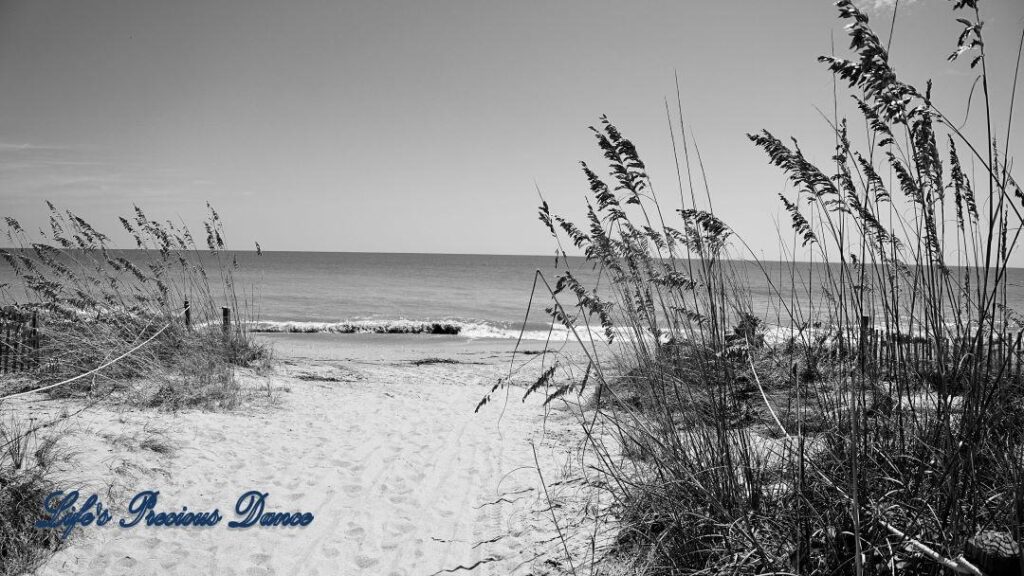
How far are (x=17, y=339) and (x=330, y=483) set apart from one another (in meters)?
5.11

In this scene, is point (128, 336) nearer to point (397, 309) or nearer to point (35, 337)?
point (35, 337)

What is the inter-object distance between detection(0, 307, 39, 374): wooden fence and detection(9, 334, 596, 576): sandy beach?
160 cm

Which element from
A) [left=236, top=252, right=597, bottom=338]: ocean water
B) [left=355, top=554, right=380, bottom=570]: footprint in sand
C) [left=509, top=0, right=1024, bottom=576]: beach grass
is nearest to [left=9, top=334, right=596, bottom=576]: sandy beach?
[left=355, top=554, right=380, bottom=570]: footprint in sand

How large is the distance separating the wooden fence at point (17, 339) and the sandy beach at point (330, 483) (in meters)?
1.60

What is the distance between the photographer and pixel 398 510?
374cm

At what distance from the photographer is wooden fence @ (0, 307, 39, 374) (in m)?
6.13

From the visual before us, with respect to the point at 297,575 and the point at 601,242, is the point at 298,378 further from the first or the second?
the point at 601,242

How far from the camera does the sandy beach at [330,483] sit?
2973 mm

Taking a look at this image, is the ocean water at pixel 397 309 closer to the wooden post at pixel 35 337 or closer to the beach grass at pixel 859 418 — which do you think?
the wooden post at pixel 35 337

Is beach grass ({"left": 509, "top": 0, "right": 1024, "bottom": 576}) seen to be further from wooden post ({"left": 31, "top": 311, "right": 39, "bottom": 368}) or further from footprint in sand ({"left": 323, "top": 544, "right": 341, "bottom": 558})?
wooden post ({"left": 31, "top": 311, "right": 39, "bottom": 368})

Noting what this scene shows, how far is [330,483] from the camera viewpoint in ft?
13.5

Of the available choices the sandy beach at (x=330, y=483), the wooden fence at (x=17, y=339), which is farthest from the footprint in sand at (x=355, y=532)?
the wooden fence at (x=17, y=339)

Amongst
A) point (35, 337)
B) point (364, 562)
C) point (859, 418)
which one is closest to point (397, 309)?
point (35, 337)

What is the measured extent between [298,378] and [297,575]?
5.66 metres
